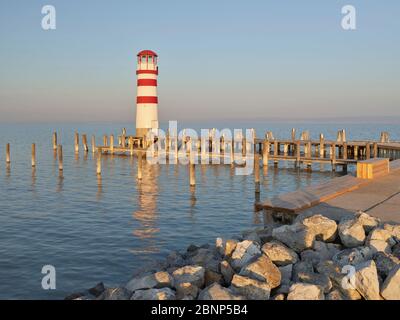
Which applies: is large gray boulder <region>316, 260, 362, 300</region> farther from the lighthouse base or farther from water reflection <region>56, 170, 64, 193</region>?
the lighthouse base

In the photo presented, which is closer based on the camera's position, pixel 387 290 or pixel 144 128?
pixel 387 290

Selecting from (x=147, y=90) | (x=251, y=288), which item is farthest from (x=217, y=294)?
(x=147, y=90)

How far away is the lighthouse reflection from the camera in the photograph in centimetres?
1503

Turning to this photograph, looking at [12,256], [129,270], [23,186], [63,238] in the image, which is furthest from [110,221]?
[23,186]

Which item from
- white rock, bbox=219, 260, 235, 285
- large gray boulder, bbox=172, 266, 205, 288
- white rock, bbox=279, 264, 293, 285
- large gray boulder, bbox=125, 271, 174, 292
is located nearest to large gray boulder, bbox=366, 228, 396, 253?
white rock, bbox=279, 264, 293, 285

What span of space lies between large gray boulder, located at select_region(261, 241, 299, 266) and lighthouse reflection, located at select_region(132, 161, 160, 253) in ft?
22.1

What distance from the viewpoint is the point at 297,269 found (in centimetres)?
754

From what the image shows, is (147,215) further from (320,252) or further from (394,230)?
(394,230)

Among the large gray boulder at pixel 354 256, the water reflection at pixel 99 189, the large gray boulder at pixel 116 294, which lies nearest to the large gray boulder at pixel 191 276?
the large gray boulder at pixel 116 294

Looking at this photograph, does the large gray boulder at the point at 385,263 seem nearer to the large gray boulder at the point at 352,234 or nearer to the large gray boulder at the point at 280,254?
the large gray boulder at the point at 352,234
